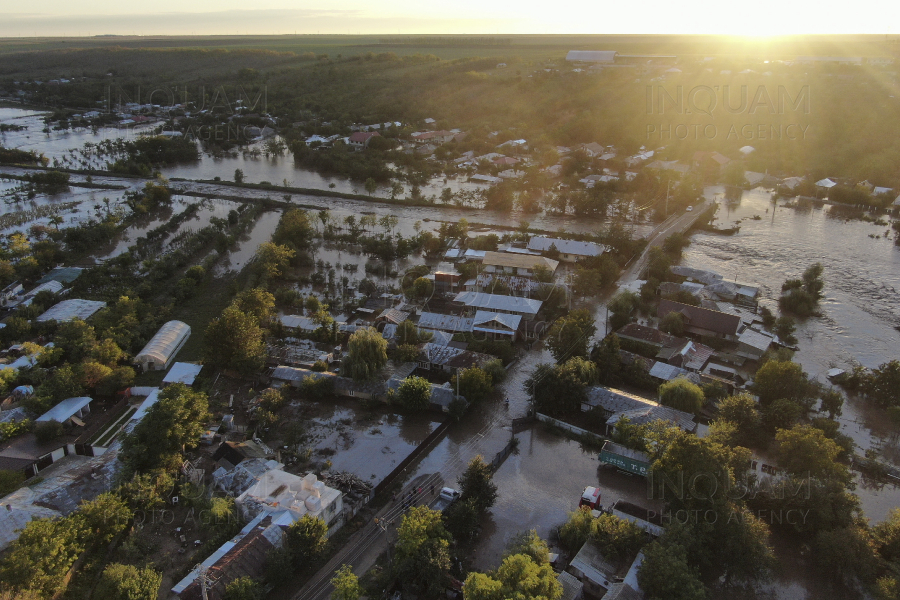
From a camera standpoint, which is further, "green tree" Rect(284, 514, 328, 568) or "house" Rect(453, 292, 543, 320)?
"house" Rect(453, 292, 543, 320)

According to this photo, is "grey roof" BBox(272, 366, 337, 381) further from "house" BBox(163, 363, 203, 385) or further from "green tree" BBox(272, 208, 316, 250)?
"green tree" BBox(272, 208, 316, 250)

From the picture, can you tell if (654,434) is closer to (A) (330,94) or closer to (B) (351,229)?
(B) (351,229)

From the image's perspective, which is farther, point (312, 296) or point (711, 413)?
point (312, 296)

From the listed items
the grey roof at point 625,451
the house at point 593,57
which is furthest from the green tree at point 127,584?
the house at point 593,57

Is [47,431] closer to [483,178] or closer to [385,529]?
[385,529]

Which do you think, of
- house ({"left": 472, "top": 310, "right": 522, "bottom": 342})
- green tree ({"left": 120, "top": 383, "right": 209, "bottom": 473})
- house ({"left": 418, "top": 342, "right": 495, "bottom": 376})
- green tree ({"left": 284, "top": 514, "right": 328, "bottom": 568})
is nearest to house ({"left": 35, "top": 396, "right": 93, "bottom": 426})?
green tree ({"left": 120, "top": 383, "right": 209, "bottom": 473})

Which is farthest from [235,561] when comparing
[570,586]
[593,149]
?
[593,149]

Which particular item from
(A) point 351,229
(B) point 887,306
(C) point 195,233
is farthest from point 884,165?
(C) point 195,233
